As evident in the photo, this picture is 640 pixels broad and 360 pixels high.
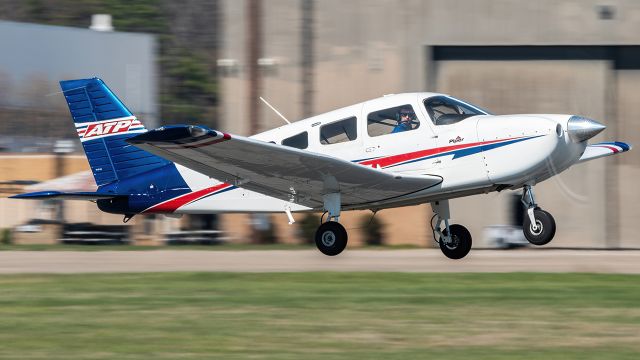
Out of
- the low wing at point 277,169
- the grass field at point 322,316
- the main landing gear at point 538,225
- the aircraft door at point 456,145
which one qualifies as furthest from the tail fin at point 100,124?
the main landing gear at point 538,225

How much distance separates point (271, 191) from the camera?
15.8m

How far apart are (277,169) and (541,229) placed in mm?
3667

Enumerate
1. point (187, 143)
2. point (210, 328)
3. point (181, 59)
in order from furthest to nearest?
point (181, 59) → point (187, 143) → point (210, 328)

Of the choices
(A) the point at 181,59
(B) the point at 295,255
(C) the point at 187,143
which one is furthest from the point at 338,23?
(A) the point at 181,59

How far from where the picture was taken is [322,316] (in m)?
11.6

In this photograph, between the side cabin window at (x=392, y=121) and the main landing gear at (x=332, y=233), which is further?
the main landing gear at (x=332, y=233)

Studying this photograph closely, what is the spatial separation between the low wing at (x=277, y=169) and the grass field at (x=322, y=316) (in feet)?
4.06

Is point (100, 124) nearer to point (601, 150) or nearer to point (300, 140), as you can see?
point (300, 140)

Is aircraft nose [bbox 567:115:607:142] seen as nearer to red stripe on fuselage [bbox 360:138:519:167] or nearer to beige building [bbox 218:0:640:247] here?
red stripe on fuselage [bbox 360:138:519:167]

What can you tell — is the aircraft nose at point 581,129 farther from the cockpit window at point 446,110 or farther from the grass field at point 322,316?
the grass field at point 322,316

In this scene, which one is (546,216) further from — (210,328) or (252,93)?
(252,93)

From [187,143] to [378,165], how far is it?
9.33 feet

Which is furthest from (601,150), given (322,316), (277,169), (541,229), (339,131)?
(322,316)

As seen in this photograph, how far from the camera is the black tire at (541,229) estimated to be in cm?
1432
